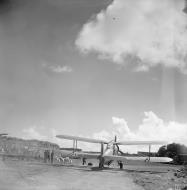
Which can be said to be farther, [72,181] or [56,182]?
[72,181]

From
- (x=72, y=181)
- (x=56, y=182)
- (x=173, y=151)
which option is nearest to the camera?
(x=56, y=182)

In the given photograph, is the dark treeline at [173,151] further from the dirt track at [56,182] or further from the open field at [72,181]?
the dirt track at [56,182]

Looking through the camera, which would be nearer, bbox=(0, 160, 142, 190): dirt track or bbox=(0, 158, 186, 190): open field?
bbox=(0, 160, 142, 190): dirt track

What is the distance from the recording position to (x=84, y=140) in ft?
149

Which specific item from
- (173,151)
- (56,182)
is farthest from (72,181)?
(173,151)

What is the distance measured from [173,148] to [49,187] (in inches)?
3113

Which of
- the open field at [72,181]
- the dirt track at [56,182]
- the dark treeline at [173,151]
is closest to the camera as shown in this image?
the dirt track at [56,182]

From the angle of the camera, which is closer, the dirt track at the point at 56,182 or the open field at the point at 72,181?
the dirt track at the point at 56,182

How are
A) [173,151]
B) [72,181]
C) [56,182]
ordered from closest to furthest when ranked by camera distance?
1. [56,182]
2. [72,181]
3. [173,151]

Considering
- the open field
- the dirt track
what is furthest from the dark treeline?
the dirt track

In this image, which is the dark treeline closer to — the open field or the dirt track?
the open field

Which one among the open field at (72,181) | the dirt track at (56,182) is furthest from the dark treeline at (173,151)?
the dirt track at (56,182)

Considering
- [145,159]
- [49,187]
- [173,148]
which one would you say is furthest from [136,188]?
[173,148]

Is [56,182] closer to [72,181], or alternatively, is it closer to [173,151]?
[72,181]
